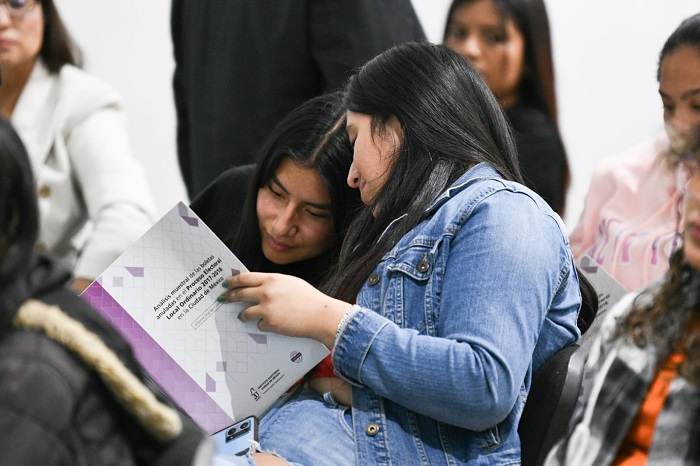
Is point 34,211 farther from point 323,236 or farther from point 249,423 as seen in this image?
point 323,236

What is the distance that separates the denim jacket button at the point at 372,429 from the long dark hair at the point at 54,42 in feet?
4.56

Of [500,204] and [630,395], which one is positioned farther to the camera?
[500,204]

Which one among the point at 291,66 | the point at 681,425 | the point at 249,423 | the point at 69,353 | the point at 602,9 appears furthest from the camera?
the point at 602,9

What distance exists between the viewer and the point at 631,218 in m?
2.52

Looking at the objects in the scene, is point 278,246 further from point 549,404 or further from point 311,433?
point 549,404

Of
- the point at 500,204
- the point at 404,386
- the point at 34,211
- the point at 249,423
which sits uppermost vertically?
the point at 34,211

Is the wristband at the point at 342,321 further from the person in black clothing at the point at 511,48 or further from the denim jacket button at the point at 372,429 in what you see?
the person in black clothing at the point at 511,48

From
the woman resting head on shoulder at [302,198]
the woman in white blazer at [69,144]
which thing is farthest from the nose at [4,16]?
the woman resting head on shoulder at [302,198]

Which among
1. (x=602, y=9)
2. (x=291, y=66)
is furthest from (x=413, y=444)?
(x=602, y=9)

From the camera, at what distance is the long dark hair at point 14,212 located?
3.55ft

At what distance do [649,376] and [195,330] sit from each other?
2.40 feet

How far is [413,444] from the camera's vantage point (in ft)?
5.34

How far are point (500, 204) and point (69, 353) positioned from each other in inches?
31.1

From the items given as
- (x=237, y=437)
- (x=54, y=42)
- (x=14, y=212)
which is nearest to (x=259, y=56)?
(x=54, y=42)
